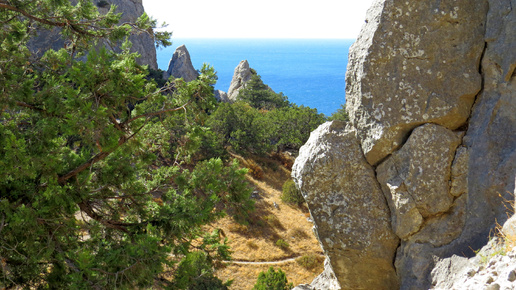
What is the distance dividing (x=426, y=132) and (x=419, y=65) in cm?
132

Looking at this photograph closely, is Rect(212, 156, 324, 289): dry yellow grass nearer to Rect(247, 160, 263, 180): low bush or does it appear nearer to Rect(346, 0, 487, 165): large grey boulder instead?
Rect(247, 160, 263, 180): low bush

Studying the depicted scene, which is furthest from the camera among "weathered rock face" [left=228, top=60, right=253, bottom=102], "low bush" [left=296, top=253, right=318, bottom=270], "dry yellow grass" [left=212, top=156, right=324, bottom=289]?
"weathered rock face" [left=228, top=60, right=253, bottom=102]

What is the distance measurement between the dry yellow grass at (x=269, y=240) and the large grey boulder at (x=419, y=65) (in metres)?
9.33

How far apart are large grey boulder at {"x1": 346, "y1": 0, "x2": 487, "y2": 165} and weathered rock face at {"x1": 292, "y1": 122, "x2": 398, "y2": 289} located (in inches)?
33.5

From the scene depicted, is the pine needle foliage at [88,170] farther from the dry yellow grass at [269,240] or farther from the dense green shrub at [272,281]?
the dry yellow grass at [269,240]

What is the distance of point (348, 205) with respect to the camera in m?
8.05

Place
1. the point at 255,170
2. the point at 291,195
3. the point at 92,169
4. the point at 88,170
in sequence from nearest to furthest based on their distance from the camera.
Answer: the point at 88,170, the point at 92,169, the point at 291,195, the point at 255,170

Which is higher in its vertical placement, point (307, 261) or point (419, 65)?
point (419, 65)

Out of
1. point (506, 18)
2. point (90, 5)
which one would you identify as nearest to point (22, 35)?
point (90, 5)

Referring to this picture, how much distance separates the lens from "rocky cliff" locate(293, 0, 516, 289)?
6.65 meters

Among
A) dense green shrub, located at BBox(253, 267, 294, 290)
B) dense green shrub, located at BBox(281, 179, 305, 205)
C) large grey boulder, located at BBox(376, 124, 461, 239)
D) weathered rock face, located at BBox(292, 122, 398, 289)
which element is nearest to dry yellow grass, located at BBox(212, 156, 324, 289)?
dense green shrub, located at BBox(281, 179, 305, 205)

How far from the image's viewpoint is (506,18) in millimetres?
6578

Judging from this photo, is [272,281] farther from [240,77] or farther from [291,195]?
[240,77]

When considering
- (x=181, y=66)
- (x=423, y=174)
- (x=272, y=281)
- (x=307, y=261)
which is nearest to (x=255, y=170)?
(x=307, y=261)
